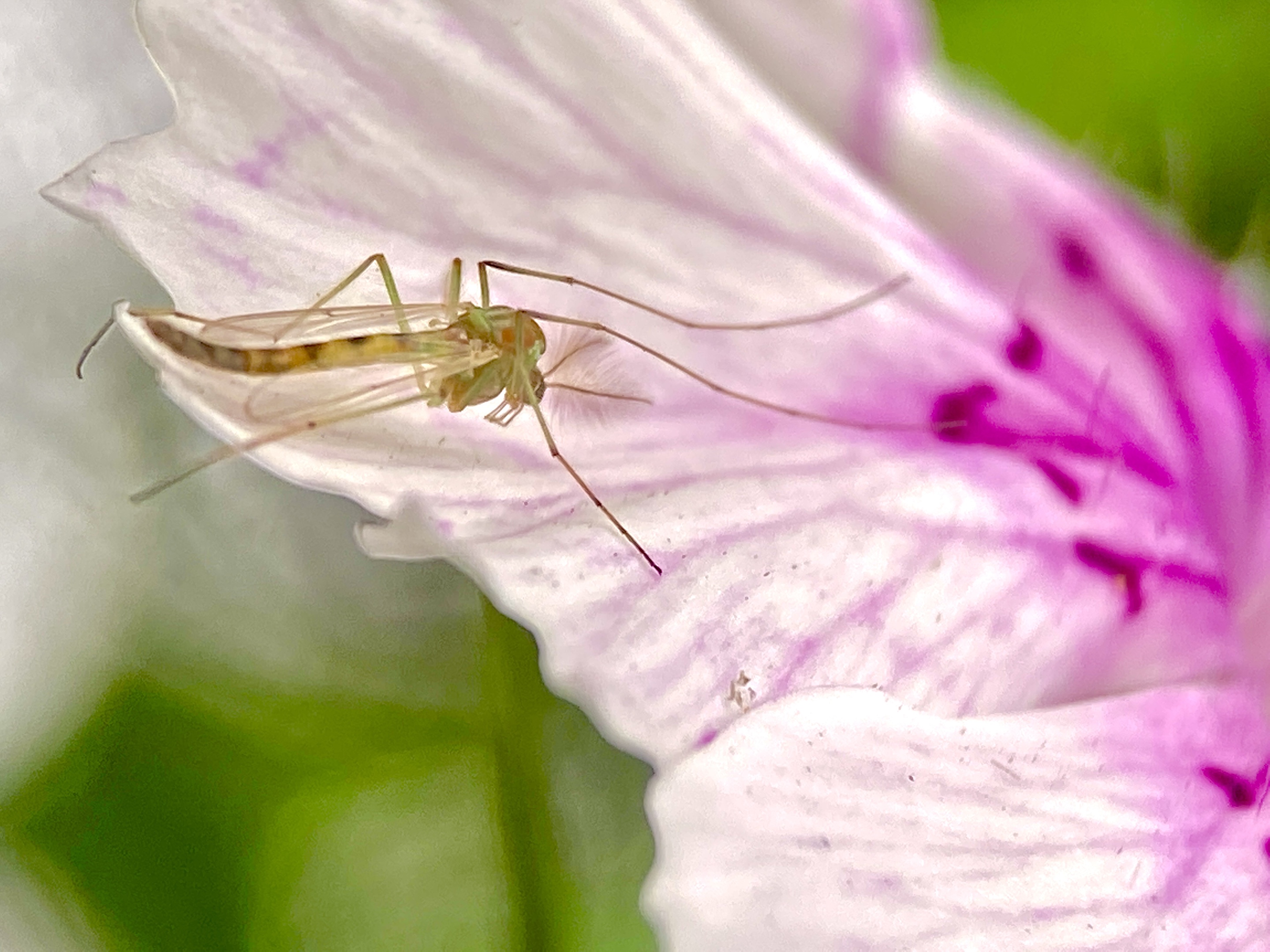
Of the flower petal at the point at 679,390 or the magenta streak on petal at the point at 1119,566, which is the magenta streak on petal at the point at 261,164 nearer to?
the flower petal at the point at 679,390

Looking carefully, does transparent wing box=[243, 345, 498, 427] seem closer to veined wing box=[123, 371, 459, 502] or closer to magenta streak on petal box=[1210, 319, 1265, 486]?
veined wing box=[123, 371, 459, 502]

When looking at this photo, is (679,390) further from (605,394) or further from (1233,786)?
(1233,786)

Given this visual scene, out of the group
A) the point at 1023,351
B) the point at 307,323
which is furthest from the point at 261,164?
the point at 1023,351

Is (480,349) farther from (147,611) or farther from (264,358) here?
(147,611)

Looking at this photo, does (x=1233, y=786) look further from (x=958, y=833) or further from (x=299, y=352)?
(x=299, y=352)

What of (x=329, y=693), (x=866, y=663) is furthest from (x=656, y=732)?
(x=329, y=693)

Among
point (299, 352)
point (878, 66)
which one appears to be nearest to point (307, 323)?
point (299, 352)
